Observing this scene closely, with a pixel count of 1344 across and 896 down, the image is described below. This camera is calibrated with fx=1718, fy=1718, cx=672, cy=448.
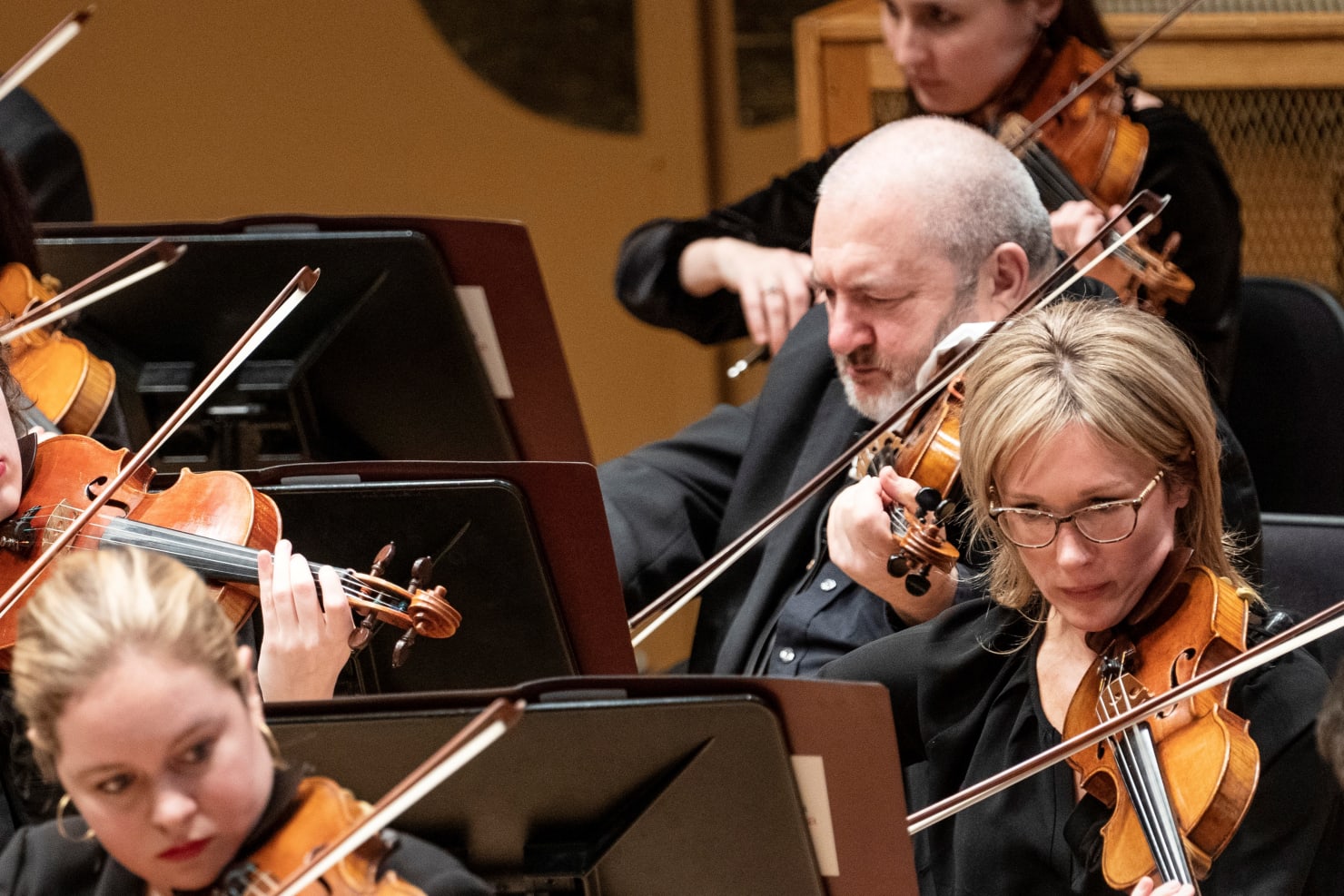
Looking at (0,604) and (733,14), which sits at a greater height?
(0,604)

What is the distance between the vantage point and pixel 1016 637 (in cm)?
135

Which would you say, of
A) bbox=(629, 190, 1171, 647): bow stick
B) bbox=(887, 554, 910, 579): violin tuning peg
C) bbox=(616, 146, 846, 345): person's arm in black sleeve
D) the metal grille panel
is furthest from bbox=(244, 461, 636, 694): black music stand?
the metal grille panel

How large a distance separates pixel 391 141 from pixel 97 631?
277 cm

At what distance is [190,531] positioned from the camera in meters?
1.38

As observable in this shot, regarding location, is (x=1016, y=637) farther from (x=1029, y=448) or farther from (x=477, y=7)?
(x=477, y=7)

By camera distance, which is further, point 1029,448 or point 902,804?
point 1029,448

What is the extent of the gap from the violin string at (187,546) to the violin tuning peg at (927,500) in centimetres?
44

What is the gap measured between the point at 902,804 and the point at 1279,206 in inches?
74.5

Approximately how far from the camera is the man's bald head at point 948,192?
175cm

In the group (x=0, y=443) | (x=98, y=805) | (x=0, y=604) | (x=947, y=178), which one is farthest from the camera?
(x=947, y=178)

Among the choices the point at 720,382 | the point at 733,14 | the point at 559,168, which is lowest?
the point at 720,382

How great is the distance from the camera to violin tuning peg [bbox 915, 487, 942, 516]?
144 centimetres

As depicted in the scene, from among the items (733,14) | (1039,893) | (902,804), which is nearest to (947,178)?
(1039,893)

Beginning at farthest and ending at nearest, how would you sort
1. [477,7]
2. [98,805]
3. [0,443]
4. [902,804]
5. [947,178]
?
[477,7] < [947,178] < [0,443] < [902,804] < [98,805]
